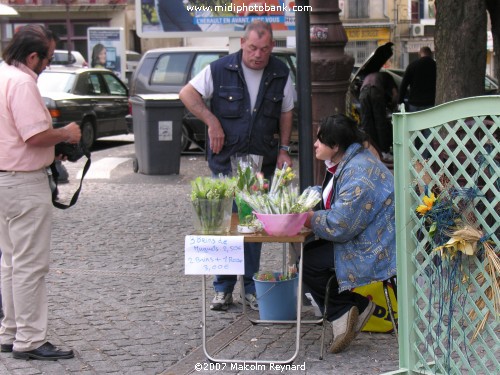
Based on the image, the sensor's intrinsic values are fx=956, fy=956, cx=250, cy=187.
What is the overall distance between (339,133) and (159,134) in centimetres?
821

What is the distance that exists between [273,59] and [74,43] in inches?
1652

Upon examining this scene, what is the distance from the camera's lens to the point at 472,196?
4152 mm

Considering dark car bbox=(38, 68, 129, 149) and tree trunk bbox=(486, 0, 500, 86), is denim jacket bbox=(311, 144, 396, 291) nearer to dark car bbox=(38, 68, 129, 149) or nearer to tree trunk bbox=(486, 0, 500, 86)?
tree trunk bbox=(486, 0, 500, 86)

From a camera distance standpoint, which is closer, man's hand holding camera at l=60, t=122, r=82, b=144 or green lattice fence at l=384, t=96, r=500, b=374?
green lattice fence at l=384, t=96, r=500, b=374

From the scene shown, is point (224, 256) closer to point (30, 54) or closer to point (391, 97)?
point (30, 54)

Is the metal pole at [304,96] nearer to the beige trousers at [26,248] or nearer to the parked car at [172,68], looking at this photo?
the beige trousers at [26,248]

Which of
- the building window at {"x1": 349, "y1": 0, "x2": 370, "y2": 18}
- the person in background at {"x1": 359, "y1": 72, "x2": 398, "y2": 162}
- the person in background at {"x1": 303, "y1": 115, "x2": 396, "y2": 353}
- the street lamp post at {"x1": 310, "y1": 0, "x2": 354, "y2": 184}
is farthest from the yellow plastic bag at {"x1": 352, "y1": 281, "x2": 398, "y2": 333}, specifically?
the building window at {"x1": 349, "y1": 0, "x2": 370, "y2": 18}

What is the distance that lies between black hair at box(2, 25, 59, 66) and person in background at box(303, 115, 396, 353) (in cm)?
165

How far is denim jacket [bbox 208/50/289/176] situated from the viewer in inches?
253

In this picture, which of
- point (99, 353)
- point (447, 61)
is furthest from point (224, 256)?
point (447, 61)

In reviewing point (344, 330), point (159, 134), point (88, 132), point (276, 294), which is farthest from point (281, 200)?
point (88, 132)

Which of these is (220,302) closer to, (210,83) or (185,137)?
(210,83)

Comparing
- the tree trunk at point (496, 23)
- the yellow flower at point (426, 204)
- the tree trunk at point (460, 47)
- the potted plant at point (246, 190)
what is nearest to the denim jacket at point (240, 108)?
the potted plant at point (246, 190)

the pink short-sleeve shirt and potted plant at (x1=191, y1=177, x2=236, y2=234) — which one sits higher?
the pink short-sleeve shirt
